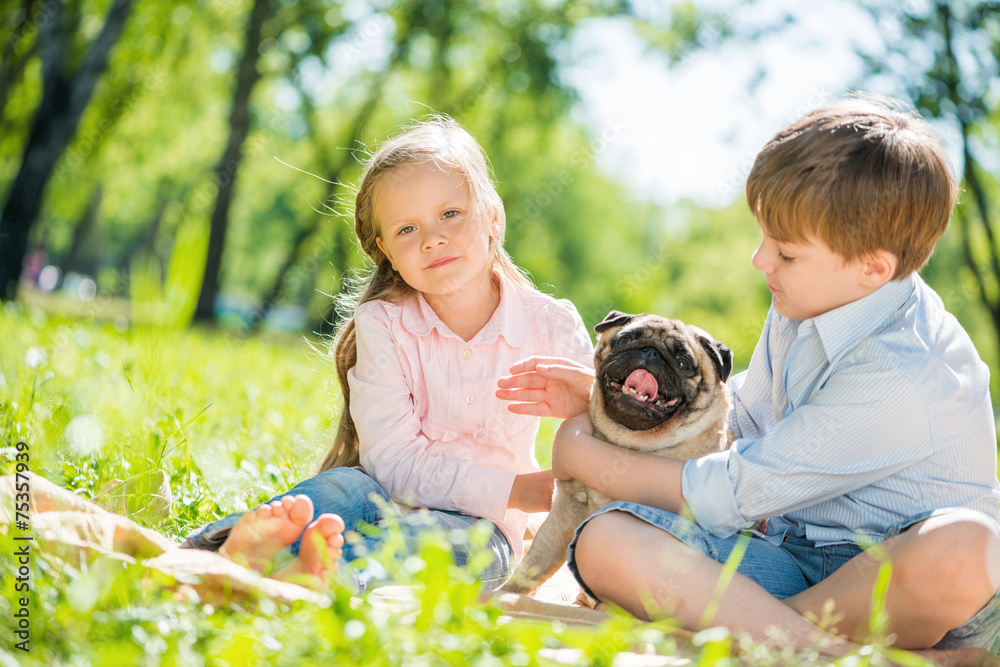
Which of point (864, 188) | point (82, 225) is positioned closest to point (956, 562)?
point (864, 188)

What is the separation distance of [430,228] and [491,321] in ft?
1.70

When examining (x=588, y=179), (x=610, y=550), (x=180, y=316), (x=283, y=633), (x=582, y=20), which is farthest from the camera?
(x=588, y=179)

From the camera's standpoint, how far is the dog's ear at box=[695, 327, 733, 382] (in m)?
2.96

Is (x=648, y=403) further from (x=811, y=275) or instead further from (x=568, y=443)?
(x=811, y=275)

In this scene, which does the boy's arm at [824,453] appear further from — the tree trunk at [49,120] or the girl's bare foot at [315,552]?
the tree trunk at [49,120]

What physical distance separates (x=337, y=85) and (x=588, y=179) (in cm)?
1380

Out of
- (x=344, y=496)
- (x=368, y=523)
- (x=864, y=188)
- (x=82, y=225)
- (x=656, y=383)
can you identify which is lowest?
(x=82, y=225)

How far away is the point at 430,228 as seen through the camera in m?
3.36

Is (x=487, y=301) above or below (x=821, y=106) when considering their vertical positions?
below

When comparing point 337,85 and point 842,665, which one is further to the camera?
point 337,85

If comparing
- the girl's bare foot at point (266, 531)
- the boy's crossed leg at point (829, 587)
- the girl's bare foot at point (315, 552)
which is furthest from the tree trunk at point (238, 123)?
the boy's crossed leg at point (829, 587)

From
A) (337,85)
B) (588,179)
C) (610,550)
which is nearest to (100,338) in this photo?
(610,550)

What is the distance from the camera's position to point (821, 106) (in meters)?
2.90

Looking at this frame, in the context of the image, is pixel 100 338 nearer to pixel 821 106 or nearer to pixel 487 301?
pixel 487 301
